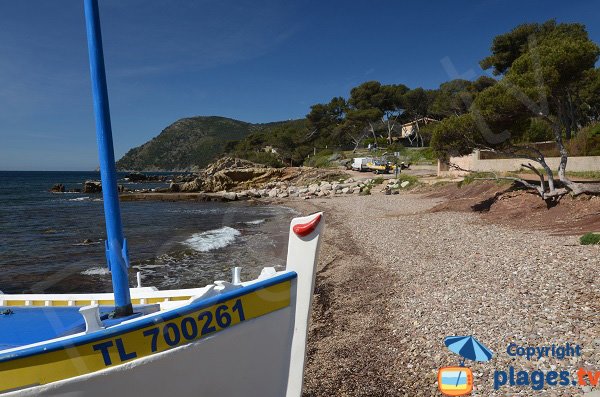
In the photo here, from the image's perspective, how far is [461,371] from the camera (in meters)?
5.09

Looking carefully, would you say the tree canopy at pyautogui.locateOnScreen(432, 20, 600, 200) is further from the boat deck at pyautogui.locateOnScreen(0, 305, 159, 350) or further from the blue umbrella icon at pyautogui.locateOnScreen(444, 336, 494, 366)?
the boat deck at pyautogui.locateOnScreen(0, 305, 159, 350)

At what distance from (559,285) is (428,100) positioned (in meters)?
67.5

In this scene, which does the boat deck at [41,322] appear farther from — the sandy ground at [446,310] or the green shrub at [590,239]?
the green shrub at [590,239]

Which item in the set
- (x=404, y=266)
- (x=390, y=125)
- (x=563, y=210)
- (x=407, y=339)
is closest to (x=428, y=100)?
(x=390, y=125)

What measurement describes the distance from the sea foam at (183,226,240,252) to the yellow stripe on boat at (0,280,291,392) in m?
14.8

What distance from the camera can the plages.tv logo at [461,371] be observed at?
4.70 metres

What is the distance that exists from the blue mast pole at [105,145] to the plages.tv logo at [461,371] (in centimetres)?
407

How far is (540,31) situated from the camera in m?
37.5

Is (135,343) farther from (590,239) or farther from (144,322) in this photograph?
(590,239)

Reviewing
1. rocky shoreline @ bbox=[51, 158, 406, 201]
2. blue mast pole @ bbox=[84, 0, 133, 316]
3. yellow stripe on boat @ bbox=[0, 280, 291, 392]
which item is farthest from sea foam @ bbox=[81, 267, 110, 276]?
rocky shoreline @ bbox=[51, 158, 406, 201]

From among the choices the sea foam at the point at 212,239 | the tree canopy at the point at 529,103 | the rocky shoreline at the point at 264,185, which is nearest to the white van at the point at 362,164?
the rocky shoreline at the point at 264,185

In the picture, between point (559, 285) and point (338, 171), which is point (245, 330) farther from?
point (338, 171)

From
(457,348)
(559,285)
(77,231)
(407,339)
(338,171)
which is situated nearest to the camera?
(457,348)

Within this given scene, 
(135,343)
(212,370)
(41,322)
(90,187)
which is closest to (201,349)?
(212,370)
